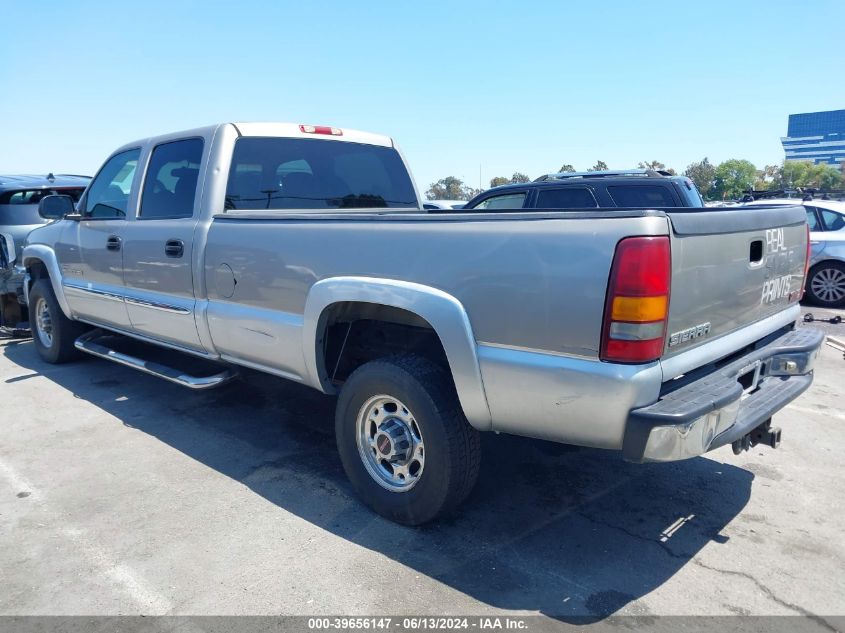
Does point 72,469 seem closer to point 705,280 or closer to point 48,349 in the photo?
point 48,349

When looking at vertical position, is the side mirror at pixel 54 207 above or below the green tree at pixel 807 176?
below

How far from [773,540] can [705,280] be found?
4.69 ft

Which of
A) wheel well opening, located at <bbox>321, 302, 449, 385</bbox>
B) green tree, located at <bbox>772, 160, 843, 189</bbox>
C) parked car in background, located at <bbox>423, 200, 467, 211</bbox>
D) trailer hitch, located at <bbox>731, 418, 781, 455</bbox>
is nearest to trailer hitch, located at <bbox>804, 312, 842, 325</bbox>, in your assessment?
parked car in background, located at <bbox>423, 200, 467, 211</bbox>

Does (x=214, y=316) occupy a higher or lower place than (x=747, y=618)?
higher

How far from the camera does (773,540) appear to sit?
308 cm

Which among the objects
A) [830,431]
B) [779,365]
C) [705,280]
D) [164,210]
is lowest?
[830,431]

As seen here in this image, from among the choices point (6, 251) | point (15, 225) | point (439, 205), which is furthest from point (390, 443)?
point (439, 205)

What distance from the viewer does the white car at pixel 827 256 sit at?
32.0 ft

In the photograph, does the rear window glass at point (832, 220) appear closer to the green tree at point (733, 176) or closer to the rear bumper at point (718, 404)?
the rear bumper at point (718, 404)

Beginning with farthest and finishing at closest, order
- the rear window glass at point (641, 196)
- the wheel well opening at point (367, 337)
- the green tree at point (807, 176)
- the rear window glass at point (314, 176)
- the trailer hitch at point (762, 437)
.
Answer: the green tree at point (807, 176)
the rear window glass at point (641, 196)
the rear window glass at point (314, 176)
the wheel well opening at point (367, 337)
the trailer hitch at point (762, 437)

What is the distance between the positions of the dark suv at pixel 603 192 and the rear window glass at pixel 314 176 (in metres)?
2.24

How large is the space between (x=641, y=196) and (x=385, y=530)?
5.90 m

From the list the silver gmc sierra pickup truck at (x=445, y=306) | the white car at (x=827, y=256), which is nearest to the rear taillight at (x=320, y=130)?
the silver gmc sierra pickup truck at (x=445, y=306)

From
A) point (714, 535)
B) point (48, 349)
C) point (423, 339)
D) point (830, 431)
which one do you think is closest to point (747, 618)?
point (714, 535)
